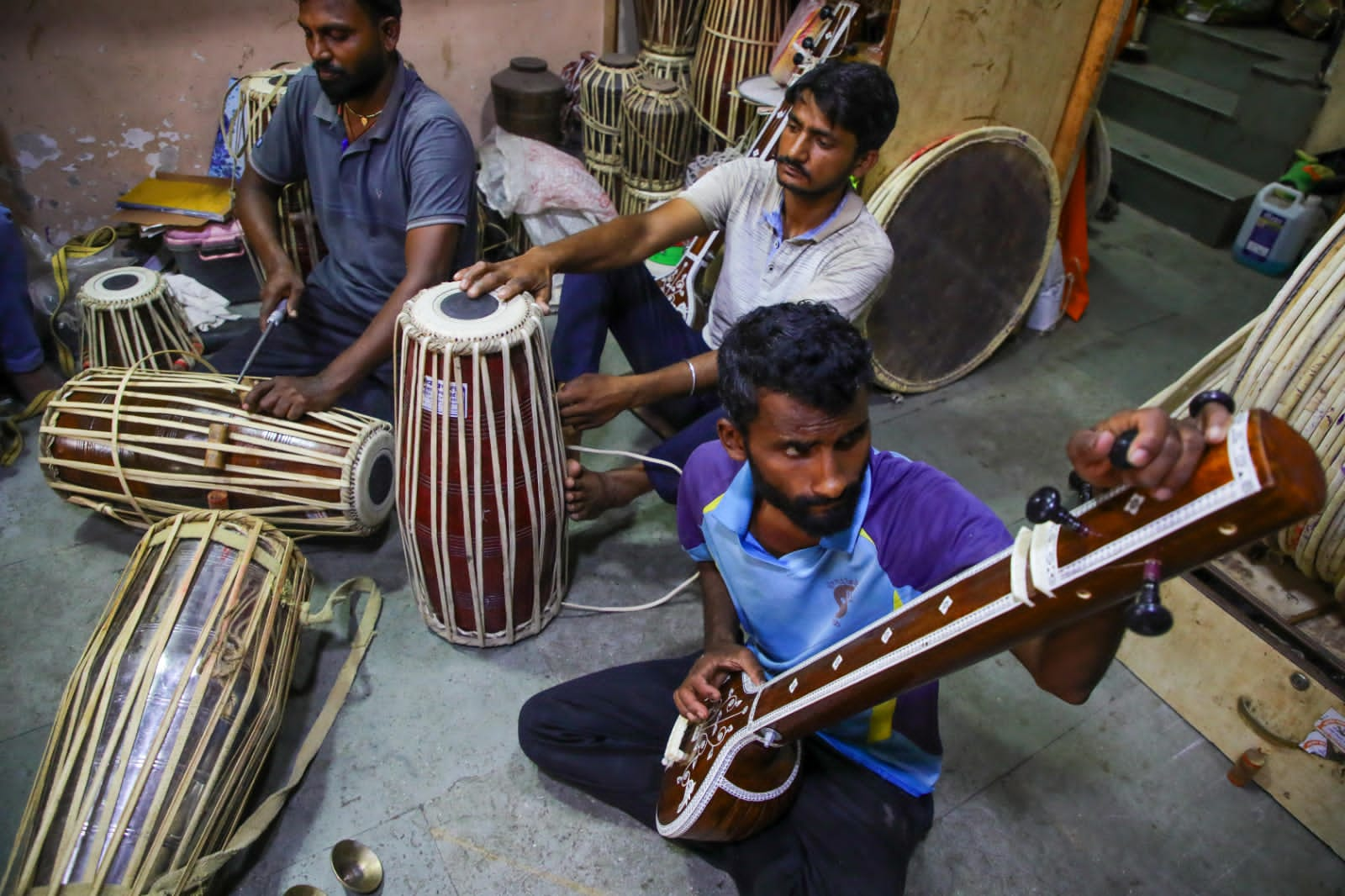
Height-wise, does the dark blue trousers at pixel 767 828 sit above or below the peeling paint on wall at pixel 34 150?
below

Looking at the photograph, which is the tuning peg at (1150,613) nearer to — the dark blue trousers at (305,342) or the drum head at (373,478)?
the drum head at (373,478)

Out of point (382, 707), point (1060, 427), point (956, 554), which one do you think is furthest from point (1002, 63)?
point (382, 707)

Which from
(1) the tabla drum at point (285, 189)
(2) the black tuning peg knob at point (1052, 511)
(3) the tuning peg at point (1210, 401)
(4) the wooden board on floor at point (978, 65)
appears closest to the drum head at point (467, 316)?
(2) the black tuning peg knob at point (1052, 511)

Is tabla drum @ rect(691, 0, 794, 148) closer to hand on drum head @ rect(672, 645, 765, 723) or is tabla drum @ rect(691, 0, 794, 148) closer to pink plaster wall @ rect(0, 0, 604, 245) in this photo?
pink plaster wall @ rect(0, 0, 604, 245)

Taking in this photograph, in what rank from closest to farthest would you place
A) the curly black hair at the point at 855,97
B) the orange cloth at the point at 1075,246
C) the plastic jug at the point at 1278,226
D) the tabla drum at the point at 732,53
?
the curly black hair at the point at 855,97 < the orange cloth at the point at 1075,246 < the tabla drum at the point at 732,53 < the plastic jug at the point at 1278,226

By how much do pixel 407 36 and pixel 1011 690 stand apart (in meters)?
3.59

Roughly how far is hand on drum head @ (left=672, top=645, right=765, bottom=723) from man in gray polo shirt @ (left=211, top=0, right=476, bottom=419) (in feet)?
4.12

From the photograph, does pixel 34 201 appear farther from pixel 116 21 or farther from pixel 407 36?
pixel 407 36

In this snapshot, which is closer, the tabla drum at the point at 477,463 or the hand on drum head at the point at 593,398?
the tabla drum at the point at 477,463

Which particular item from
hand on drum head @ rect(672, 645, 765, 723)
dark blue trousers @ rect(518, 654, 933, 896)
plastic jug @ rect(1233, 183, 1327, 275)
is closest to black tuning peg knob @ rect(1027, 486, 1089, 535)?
hand on drum head @ rect(672, 645, 765, 723)

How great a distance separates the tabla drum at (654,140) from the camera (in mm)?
3885

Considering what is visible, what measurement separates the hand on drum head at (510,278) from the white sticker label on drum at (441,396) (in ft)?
0.70

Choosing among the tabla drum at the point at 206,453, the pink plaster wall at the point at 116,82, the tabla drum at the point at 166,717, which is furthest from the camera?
the pink plaster wall at the point at 116,82

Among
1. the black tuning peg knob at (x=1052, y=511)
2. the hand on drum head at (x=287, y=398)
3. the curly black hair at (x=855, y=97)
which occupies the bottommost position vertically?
the hand on drum head at (x=287, y=398)
